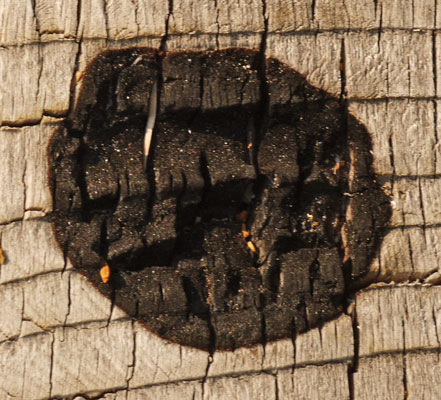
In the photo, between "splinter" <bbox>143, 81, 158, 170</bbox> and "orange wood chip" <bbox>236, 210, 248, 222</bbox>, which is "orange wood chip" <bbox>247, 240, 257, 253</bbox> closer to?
"orange wood chip" <bbox>236, 210, 248, 222</bbox>

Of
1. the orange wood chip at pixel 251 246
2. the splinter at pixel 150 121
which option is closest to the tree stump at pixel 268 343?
the splinter at pixel 150 121

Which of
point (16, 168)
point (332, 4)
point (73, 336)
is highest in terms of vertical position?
point (332, 4)

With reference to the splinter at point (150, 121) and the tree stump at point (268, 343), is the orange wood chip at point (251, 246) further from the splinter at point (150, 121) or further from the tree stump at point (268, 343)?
the splinter at point (150, 121)

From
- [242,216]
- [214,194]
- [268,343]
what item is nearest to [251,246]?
[242,216]

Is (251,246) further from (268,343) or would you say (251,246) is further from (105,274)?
(105,274)

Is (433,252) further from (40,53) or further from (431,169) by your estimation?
(40,53)

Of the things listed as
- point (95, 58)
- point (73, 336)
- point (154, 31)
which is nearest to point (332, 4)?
point (154, 31)
